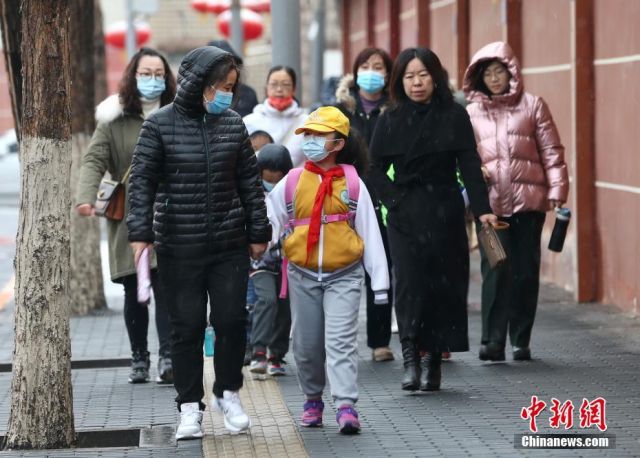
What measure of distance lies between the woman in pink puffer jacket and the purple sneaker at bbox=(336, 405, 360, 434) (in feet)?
7.46

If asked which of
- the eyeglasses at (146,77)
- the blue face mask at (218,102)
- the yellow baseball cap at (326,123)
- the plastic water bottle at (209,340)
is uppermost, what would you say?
the eyeglasses at (146,77)

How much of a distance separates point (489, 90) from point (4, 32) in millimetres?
3005

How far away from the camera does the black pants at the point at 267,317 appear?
923cm

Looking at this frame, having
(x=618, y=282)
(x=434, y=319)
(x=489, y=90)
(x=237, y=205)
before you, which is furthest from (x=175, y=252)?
(x=618, y=282)

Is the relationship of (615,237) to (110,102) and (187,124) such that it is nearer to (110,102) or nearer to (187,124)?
(110,102)

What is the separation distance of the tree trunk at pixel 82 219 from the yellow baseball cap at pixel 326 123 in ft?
18.0

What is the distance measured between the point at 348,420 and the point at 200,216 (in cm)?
114

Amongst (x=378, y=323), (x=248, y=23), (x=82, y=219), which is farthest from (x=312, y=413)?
(x=248, y=23)

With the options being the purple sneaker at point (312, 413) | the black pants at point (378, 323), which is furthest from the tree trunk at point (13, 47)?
the purple sneaker at point (312, 413)

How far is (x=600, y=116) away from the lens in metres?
12.4

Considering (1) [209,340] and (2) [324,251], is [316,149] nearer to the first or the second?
(2) [324,251]

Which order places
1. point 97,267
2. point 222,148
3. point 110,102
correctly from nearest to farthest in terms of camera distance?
1. point 222,148
2. point 110,102
3. point 97,267

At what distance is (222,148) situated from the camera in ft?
23.7

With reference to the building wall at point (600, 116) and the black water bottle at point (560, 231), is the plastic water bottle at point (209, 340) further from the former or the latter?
the building wall at point (600, 116)
